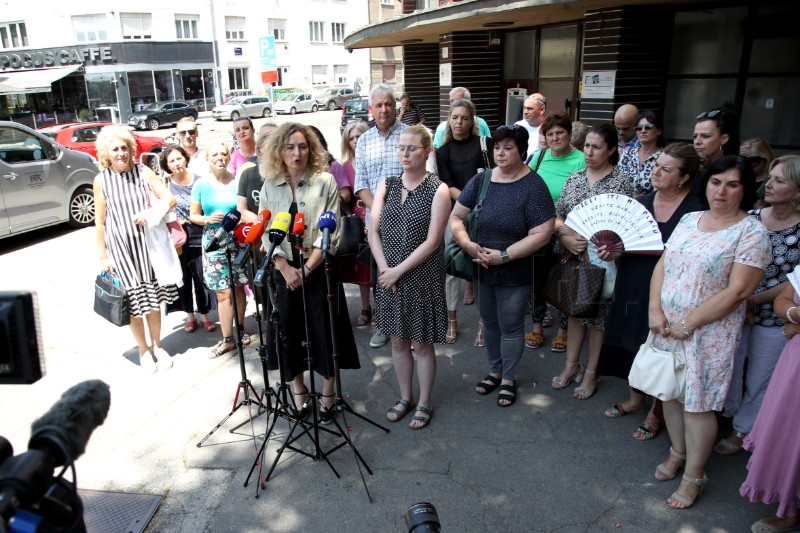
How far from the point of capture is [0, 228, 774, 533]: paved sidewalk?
3.04 m

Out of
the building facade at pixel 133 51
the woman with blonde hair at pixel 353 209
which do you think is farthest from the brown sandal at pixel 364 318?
the building facade at pixel 133 51

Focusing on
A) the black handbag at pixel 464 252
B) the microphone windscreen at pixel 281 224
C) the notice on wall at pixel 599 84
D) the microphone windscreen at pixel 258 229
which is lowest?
the black handbag at pixel 464 252

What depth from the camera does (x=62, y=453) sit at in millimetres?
1290

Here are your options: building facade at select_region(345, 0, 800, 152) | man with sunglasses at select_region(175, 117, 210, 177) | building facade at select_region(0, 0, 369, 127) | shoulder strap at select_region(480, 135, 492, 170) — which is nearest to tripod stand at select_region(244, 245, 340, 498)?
man with sunglasses at select_region(175, 117, 210, 177)

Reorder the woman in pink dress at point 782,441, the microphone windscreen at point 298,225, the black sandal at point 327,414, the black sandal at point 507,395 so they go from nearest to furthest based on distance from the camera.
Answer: the woman in pink dress at point 782,441 → the microphone windscreen at point 298,225 → the black sandal at point 327,414 → the black sandal at point 507,395

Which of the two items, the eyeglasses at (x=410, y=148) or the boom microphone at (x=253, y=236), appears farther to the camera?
the eyeglasses at (x=410, y=148)

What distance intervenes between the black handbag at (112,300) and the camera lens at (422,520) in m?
3.81

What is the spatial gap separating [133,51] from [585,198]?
41632mm

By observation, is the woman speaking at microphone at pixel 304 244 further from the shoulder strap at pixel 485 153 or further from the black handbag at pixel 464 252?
the shoulder strap at pixel 485 153

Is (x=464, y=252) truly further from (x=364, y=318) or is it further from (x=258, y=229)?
(x=364, y=318)

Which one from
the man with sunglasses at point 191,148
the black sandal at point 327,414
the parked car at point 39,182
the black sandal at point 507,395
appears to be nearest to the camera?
the black sandal at point 327,414

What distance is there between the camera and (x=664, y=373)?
2.97 meters

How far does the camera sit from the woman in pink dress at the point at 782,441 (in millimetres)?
2654

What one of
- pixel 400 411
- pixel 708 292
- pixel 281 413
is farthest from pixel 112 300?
pixel 708 292
